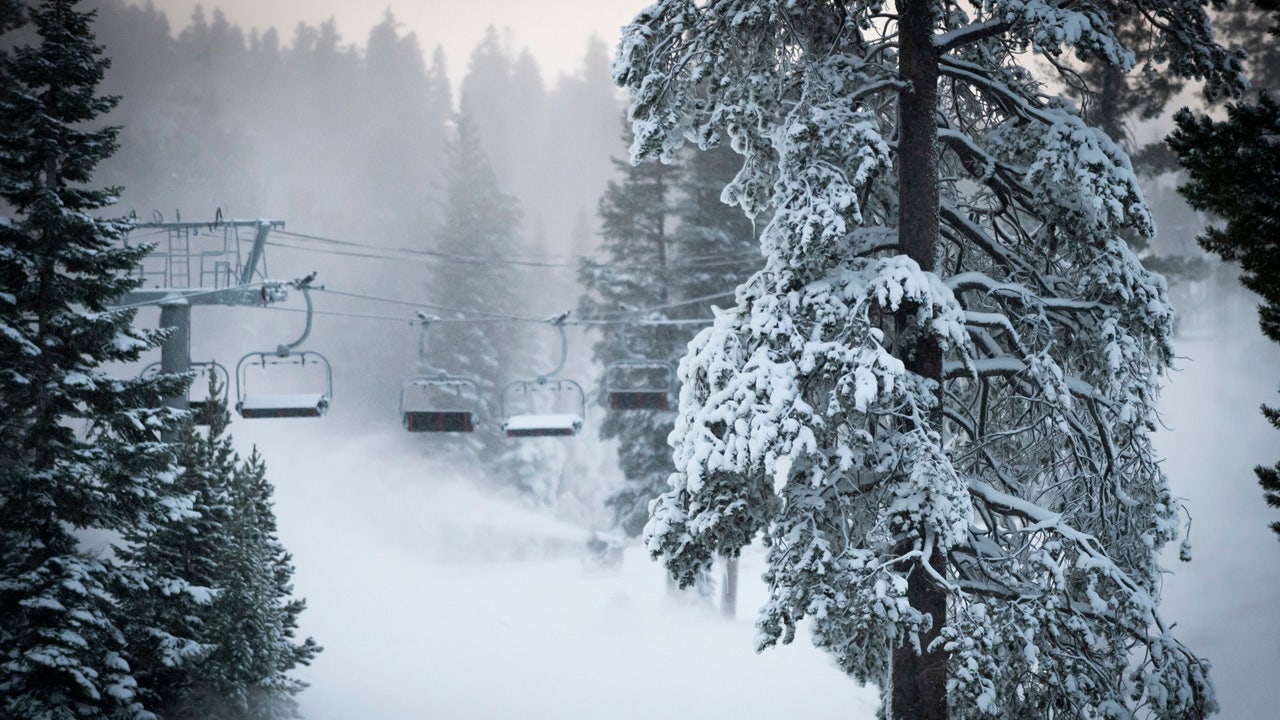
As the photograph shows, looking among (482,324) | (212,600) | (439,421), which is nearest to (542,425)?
(439,421)

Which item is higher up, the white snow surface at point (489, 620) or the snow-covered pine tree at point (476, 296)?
the snow-covered pine tree at point (476, 296)

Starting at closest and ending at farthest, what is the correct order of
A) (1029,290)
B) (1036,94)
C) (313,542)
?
(1029,290) < (1036,94) < (313,542)

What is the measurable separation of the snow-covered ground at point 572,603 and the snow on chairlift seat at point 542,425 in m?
7.34

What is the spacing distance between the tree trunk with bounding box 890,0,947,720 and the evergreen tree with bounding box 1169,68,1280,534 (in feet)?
6.21

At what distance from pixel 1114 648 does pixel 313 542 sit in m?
37.4

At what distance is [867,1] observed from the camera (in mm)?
7770

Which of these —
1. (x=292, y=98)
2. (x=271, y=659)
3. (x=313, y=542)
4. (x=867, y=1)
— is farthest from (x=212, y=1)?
(x=867, y=1)

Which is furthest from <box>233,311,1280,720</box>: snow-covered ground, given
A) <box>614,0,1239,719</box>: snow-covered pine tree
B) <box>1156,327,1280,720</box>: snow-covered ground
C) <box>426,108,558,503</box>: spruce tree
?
<box>614,0,1239,719</box>: snow-covered pine tree

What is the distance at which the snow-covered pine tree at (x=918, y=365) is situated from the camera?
7238 mm

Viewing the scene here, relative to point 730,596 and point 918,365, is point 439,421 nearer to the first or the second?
point 918,365

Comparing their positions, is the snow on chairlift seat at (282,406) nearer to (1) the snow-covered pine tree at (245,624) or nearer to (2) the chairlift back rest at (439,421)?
(1) the snow-covered pine tree at (245,624)

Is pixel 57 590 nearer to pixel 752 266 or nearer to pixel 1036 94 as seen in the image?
pixel 1036 94

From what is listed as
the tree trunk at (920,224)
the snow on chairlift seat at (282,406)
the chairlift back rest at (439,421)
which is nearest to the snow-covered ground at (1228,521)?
the tree trunk at (920,224)

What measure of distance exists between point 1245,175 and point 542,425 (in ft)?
39.7
